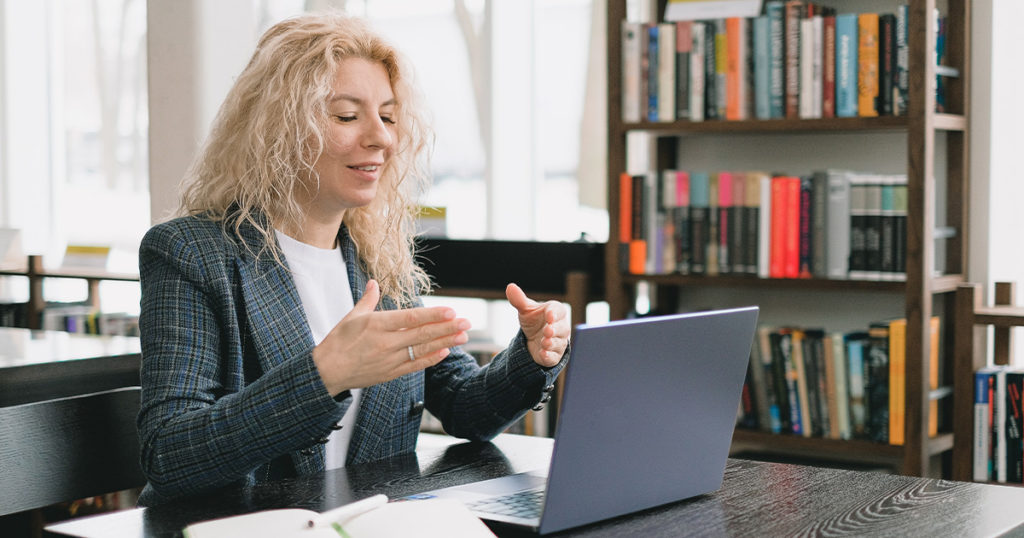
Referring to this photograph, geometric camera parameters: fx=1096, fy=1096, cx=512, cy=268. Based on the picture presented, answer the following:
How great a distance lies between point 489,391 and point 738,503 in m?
0.50

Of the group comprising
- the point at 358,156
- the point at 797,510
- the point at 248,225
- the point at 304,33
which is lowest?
the point at 797,510

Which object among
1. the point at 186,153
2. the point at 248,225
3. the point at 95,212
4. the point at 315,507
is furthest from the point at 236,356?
the point at 95,212

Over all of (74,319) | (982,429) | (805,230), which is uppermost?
(805,230)

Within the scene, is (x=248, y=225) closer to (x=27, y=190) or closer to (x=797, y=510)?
(x=797, y=510)

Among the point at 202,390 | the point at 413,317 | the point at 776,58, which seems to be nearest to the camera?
the point at 413,317

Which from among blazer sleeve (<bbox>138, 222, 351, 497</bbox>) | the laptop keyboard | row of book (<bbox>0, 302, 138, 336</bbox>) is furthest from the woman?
row of book (<bbox>0, 302, 138, 336</bbox>)

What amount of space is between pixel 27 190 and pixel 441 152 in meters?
2.62

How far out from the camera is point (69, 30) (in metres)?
5.43

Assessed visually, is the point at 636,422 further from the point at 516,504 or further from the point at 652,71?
the point at 652,71

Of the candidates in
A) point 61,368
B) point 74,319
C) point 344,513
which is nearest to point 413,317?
point 344,513

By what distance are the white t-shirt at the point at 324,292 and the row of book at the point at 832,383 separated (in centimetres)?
145

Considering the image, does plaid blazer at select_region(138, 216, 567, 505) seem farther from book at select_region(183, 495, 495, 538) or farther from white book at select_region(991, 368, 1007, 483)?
white book at select_region(991, 368, 1007, 483)

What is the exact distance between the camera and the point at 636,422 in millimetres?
1104

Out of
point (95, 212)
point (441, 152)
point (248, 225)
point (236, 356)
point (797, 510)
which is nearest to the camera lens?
point (797, 510)
